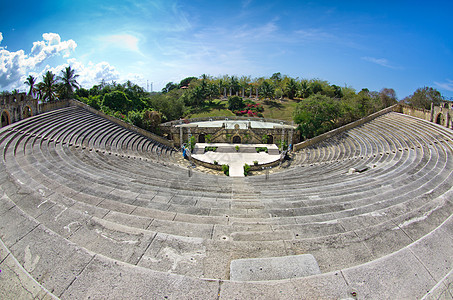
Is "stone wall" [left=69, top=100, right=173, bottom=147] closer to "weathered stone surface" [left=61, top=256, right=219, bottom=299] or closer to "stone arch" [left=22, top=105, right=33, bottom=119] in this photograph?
"stone arch" [left=22, top=105, right=33, bottom=119]

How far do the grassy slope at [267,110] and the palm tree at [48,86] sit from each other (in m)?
25.6

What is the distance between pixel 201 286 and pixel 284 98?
6822 cm

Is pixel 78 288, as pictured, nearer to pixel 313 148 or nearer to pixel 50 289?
pixel 50 289

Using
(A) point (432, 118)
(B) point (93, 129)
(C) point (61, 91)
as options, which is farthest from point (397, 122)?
(C) point (61, 91)

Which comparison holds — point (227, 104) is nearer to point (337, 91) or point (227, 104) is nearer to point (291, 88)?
point (291, 88)

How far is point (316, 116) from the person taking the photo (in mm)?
33688

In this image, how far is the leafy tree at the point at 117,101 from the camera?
4006 cm

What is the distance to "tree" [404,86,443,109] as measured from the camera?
33.9 m

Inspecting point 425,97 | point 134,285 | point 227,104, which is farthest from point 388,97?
point 134,285

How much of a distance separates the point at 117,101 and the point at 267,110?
111 feet

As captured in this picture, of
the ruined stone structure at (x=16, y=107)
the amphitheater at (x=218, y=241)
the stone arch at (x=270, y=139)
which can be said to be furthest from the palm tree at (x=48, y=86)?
the stone arch at (x=270, y=139)

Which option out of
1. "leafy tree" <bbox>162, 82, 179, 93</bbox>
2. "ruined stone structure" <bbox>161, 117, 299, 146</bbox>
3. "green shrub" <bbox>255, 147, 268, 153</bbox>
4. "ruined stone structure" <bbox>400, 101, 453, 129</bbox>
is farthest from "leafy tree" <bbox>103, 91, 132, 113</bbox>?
"leafy tree" <bbox>162, 82, 179, 93</bbox>

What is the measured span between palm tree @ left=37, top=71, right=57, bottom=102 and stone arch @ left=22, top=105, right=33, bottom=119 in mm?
13062

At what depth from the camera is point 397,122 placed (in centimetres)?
2927
